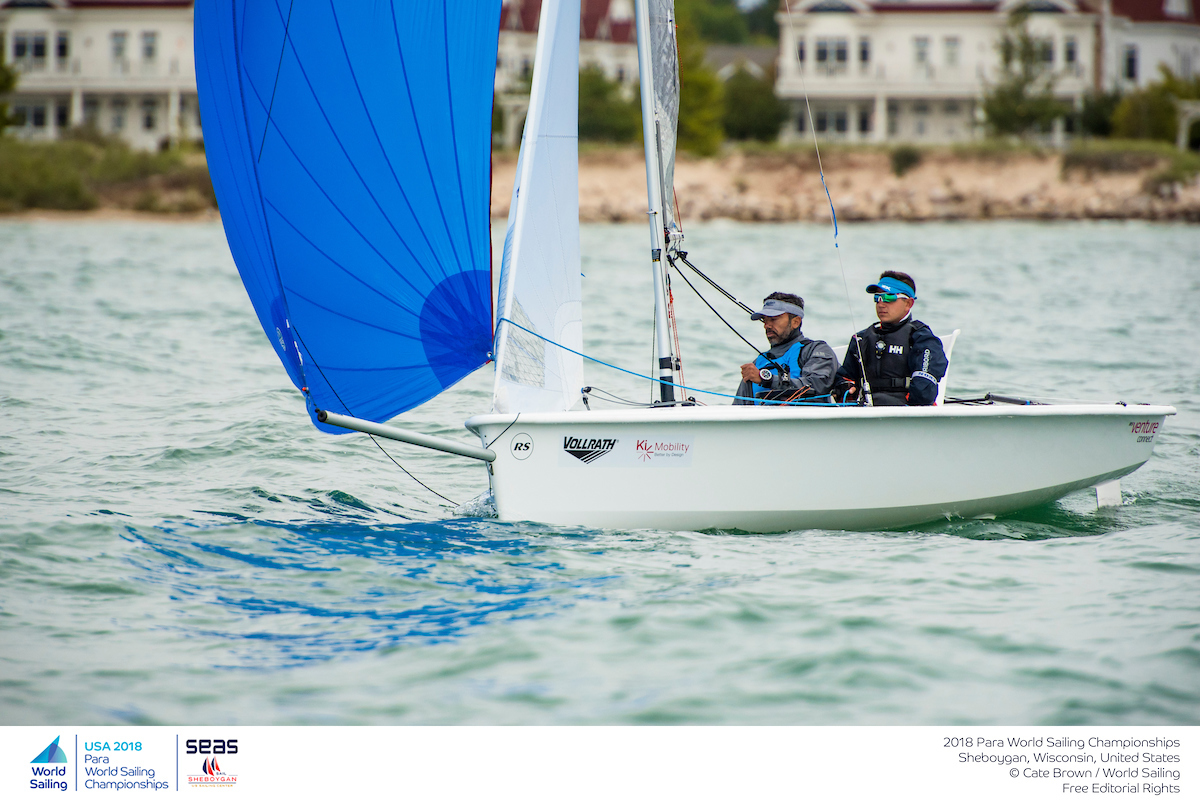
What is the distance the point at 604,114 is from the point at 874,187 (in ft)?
36.0

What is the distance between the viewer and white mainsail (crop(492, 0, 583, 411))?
6422 millimetres

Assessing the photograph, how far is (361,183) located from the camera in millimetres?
6508

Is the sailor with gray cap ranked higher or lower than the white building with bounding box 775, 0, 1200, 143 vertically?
lower

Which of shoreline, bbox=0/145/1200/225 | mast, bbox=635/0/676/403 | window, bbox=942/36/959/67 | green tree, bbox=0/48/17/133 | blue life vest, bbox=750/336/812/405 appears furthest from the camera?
window, bbox=942/36/959/67

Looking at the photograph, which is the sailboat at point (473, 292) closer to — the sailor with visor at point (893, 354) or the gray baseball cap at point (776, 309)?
the sailor with visor at point (893, 354)

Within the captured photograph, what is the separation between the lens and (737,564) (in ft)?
19.7

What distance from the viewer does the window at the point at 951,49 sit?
5144 cm

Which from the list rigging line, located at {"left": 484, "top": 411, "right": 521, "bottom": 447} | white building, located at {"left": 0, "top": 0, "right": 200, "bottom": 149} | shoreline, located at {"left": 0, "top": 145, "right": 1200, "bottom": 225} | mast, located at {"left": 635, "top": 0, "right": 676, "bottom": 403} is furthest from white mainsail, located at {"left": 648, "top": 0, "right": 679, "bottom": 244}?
white building, located at {"left": 0, "top": 0, "right": 200, "bottom": 149}

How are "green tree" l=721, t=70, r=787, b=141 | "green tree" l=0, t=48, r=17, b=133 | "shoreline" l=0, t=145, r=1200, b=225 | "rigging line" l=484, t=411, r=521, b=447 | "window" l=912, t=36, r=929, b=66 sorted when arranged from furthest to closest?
"window" l=912, t=36, r=929, b=66 < "green tree" l=721, t=70, r=787, b=141 < "green tree" l=0, t=48, r=17, b=133 < "shoreline" l=0, t=145, r=1200, b=225 < "rigging line" l=484, t=411, r=521, b=447

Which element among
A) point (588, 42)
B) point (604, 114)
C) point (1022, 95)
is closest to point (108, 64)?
point (588, 42)
